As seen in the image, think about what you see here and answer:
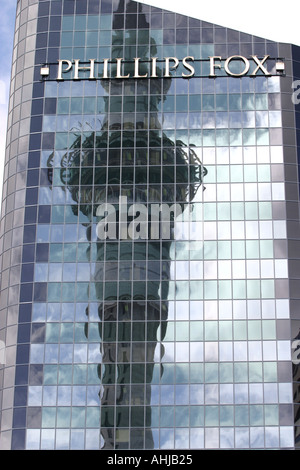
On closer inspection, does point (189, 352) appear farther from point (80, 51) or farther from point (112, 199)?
point (80, 51)

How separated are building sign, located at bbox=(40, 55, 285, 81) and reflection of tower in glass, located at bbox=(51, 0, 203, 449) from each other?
1.96ft

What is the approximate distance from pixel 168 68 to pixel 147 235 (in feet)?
68.4

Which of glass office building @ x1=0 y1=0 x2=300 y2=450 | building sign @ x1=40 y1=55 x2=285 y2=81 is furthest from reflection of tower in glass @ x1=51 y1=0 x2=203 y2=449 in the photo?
building sign @ x1=40 y1=55 x2=285 y2=81

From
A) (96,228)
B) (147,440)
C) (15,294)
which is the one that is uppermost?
(96,228)

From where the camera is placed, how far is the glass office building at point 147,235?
4119 inches

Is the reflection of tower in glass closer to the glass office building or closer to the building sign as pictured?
the glass office building

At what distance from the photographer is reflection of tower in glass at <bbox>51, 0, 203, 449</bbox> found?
104688 millimetres

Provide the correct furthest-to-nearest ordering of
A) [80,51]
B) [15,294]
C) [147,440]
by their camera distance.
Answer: [80,51], [15,294], [147,440]

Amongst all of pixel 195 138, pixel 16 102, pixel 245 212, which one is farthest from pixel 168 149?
pixel 16 102

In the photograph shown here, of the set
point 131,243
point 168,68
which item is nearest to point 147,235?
point 131,243

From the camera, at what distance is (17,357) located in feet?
355

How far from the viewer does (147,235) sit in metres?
111

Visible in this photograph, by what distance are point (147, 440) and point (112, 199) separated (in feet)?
88.7

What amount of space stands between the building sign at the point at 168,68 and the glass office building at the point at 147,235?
0.59ft
